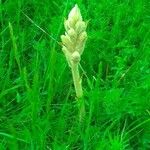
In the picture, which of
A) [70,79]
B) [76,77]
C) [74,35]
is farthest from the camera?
[70,79]

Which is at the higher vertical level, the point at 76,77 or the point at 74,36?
the point at 74,36

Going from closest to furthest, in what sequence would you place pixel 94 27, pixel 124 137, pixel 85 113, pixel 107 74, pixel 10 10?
pixel 124 137
pixel 85 113
pixel 107 74
pixel 94 27
pixel 10 10

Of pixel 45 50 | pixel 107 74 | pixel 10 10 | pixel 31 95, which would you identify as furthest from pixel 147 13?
pixel 31 95

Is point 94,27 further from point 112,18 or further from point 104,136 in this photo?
point 104,136

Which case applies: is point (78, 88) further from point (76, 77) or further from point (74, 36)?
point (74, 36)

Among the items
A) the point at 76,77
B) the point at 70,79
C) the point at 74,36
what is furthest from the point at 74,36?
the point at 70,79

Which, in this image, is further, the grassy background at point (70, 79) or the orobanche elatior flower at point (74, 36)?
the grassy background at point (70, 79)
